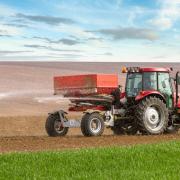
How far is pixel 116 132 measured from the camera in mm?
24750

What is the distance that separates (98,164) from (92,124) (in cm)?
843

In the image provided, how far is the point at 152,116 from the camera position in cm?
2338

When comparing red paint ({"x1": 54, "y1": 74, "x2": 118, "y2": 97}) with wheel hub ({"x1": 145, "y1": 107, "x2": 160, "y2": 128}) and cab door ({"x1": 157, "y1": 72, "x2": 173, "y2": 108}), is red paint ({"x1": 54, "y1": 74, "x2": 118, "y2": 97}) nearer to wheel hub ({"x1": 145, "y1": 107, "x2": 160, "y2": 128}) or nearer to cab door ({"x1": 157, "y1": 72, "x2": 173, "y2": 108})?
wheel hub ({"x1": 145, "y1": 107, "x2": 160, "y2": 128})

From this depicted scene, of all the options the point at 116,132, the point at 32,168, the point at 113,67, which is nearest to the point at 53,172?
the point at 32,168

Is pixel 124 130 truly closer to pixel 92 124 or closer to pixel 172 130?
pixel 172 130

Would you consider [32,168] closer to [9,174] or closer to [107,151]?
[9,174]

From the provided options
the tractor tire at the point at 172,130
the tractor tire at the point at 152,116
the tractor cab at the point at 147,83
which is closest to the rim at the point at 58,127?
the tractor cab at the point at 147,83

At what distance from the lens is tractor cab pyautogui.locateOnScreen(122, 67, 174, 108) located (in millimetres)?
23141

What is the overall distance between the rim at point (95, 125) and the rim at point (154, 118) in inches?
75.6

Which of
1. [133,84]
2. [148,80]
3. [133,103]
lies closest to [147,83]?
[148,80]

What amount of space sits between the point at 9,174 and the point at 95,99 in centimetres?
1060

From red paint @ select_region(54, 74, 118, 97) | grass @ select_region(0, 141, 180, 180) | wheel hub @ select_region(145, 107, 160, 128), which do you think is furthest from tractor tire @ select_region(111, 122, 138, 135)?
grass @ select_region(0, 141, 180, 180)

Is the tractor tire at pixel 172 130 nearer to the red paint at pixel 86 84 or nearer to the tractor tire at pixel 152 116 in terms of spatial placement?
the tractor tire at pixel 152 116

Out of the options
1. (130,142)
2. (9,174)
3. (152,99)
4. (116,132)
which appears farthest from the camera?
(116,132)
